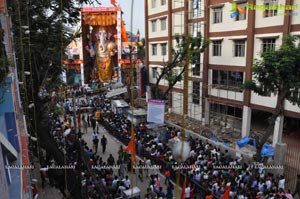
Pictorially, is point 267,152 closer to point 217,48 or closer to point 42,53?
point 217,48

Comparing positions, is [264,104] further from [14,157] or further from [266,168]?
[14,157]

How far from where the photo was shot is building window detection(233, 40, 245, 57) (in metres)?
16.3

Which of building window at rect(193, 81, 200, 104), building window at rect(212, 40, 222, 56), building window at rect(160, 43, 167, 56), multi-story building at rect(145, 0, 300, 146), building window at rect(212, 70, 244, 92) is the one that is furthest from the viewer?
building window at rect(160, 43, 167, 56)

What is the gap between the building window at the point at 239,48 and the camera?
16.3 meters

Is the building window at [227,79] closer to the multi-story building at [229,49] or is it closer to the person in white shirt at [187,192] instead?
the multi-story building at [229,49]

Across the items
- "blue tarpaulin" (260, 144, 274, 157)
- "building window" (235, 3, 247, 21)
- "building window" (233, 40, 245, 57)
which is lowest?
"blue tarpaulin" (260, 144, 274, 157)

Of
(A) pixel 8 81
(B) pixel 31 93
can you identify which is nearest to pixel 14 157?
(A) pixel 8 81

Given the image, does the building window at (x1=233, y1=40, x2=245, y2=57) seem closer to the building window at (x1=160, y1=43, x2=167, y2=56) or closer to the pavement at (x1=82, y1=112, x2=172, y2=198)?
the building window at (x1=160, y1=43, x2=167, y2=56)

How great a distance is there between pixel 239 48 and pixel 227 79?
209 cm

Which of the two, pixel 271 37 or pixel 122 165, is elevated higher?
pixel 271 37

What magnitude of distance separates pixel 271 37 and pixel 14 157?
1312 centimetres

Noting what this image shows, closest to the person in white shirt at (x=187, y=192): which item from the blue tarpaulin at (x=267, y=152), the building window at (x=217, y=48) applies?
the blue tarpaulin at (x=267, y=152)

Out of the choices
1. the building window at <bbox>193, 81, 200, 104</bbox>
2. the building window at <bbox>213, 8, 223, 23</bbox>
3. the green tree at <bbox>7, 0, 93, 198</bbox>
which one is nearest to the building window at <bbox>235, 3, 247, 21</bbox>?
the building window at <bbox>213, 8, 223, 23</bbox>

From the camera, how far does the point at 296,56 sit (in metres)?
9.73
